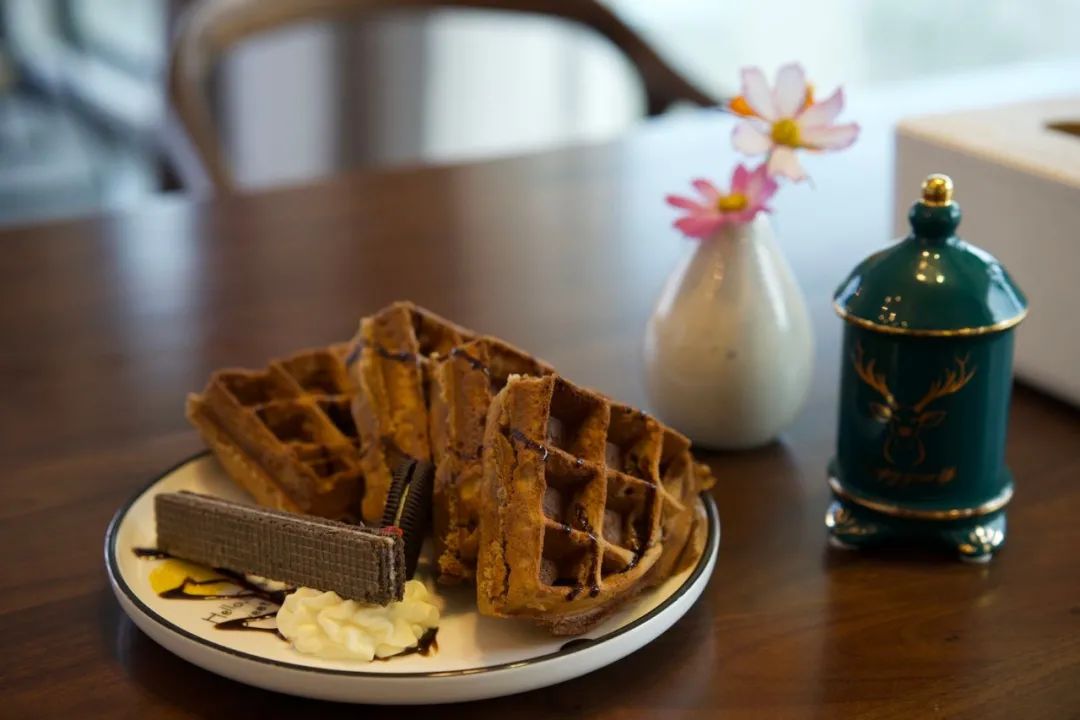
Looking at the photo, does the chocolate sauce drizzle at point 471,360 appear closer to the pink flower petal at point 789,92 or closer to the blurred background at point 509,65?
the pink flower petal at point 789,92

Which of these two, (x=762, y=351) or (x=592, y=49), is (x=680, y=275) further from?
(x=592, y=49)

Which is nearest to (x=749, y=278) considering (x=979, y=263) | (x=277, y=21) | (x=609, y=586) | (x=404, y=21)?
(x=979, y=263)

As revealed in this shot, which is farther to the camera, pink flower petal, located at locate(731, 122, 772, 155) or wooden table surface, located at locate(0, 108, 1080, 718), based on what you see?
pink flower petal, located at locate(731, 122, 772, 155)

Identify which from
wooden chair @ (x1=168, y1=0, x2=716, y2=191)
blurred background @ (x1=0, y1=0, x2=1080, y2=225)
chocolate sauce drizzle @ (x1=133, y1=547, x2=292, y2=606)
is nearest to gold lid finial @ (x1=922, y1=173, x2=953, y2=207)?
chocolate sauce drizzle @ (x1=133, y1=547, x2=292, y2=606)

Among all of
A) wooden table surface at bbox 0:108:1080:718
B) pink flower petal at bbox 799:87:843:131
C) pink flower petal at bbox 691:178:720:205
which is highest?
pink flower petal at bbox 799:87:843:131

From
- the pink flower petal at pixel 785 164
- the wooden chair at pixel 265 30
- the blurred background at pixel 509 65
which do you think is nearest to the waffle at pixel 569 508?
the pink flower petal at pixel 785 164

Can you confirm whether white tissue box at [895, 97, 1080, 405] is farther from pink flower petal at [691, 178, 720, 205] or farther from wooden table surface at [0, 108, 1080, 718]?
pink flower petal at [691, 178, 720, 205]
